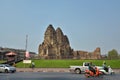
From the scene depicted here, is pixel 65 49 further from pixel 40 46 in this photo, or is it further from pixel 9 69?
pixel 9 69

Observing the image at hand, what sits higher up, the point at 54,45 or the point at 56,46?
the point at 54,45

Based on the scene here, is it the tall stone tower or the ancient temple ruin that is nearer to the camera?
the ancient temple ruin

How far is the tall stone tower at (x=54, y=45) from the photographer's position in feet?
350

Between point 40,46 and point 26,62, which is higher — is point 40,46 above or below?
above

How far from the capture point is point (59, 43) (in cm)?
11269

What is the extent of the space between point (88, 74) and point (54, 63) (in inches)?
1336

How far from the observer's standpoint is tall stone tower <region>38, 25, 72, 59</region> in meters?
107

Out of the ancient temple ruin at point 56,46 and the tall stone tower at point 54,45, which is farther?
the tall stone tower at point 54,45

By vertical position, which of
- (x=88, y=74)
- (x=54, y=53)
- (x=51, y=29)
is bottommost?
(x=88, y=74)

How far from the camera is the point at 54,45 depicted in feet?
361

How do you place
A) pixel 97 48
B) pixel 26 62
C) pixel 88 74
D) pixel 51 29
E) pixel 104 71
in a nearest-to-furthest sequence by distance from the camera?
pixel 88 74
pixel 104 71
pixel 26 62
pixel 97 48
pixel 51 29

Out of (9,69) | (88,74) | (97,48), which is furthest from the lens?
(97,48)

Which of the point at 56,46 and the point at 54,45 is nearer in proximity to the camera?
the point at 56,46

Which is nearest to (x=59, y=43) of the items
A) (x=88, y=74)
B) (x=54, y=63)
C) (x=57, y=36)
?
(x=57, y=36)
